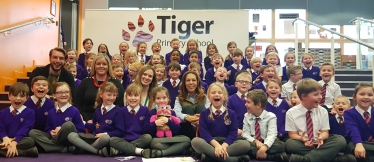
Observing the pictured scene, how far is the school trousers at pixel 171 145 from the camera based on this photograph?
2.95 m

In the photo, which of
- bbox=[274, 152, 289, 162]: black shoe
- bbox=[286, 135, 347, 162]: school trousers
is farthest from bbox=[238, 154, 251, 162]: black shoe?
bbox=[286, 135, 347, 162]: school trousers

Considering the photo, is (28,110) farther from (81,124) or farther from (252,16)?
(252,16)

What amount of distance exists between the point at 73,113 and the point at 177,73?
4.27 ft

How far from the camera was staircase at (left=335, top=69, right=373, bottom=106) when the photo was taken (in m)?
6.08

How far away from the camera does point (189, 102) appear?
343 cm

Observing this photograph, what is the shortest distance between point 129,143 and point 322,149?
163 cm

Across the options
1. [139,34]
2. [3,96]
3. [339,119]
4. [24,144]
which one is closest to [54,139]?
[24,144]

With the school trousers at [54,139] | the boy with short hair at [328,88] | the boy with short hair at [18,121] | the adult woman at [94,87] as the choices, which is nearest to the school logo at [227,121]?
the adult woman at [94,87]

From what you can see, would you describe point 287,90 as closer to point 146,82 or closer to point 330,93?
point 330,93

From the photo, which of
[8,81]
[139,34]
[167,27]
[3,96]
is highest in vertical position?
[167,27]

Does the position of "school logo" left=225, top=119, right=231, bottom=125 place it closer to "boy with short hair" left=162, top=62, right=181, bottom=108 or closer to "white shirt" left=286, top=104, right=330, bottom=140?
"white shirt" left=286, top=104, right=330, bottom=140

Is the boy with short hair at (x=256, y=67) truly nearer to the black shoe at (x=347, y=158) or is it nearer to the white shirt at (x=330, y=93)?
the white shirt at (x=330, y=93)

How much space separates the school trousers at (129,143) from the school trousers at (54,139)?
407 mm

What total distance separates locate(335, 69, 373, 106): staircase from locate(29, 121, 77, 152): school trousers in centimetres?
466
